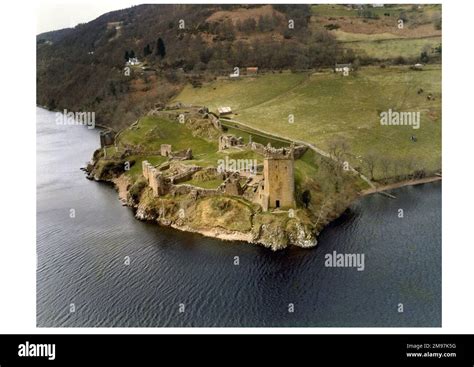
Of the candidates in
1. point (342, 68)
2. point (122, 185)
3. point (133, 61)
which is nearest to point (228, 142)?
point (122, 185)

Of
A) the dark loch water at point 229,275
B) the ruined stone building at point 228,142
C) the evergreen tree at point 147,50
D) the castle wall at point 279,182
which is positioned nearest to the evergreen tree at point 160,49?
the evergreen tree at point 147,50

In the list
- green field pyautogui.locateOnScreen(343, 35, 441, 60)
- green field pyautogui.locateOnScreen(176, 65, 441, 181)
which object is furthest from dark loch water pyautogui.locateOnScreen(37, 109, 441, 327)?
green field pyautogui.locateOnScreen(343, 35, 441, 60)

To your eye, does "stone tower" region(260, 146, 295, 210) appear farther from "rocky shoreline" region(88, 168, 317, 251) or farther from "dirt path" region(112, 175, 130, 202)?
"dirt path" region(112, 175, 130, 202)

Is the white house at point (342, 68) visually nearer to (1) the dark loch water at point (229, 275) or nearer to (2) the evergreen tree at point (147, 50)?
(1) the dark loch water at point (229, 275)

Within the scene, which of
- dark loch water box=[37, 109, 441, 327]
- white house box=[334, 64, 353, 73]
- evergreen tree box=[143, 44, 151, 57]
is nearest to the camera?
dark loch water box=[37, 109, 441, 327]

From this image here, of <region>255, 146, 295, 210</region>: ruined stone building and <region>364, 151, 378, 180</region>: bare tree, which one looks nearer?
<region>255, 146, 295, 210</region>: ruined stone building
